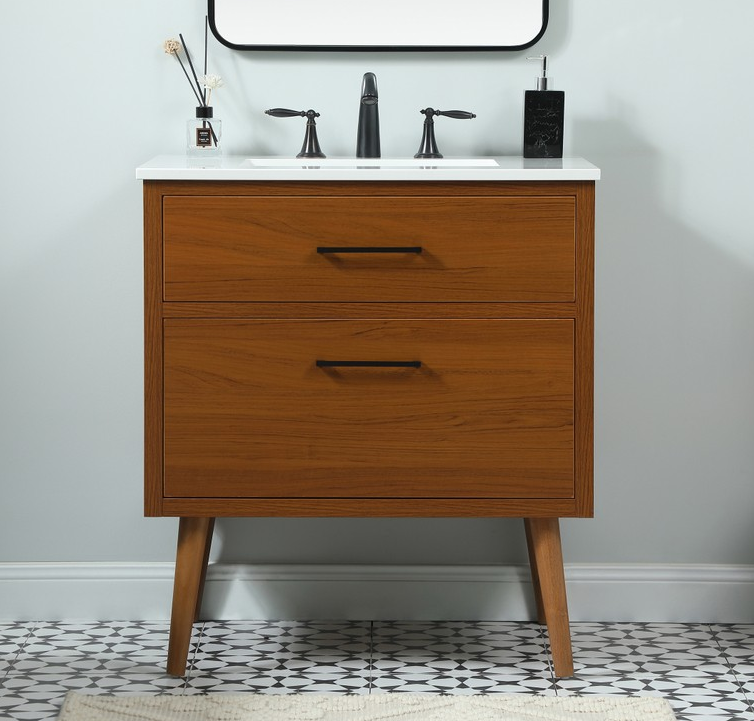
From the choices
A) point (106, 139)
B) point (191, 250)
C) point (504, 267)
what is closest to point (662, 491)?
point (504, 267)

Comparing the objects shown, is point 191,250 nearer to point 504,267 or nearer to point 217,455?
point 217,455

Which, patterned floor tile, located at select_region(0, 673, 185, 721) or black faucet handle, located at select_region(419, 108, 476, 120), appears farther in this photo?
black faucet handle, located at select_region(419, 108, 476, 120)

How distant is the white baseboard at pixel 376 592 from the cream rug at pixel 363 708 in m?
0.37

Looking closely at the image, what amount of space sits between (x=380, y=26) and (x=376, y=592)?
43.9 inches

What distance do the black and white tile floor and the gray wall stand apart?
5.8 inches

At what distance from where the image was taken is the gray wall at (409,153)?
2.04 m

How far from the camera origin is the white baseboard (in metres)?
2.15

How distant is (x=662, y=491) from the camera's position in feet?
7.08

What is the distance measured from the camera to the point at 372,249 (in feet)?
5.52

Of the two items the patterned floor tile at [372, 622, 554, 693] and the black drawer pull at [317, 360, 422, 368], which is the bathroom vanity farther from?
the patterned floor tile at [372, 622, 554, 693]

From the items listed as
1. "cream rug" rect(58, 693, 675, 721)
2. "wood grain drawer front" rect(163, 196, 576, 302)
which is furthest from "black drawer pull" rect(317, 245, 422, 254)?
"cream rug" rect(58, 693, 675, 721)

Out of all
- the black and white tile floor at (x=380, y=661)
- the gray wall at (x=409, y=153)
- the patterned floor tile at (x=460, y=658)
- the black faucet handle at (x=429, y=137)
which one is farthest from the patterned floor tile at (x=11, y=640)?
the black faucet handle at (x=429, y=137)

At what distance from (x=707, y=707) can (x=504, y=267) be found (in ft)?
2.65

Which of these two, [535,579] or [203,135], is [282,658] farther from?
[203,135]
